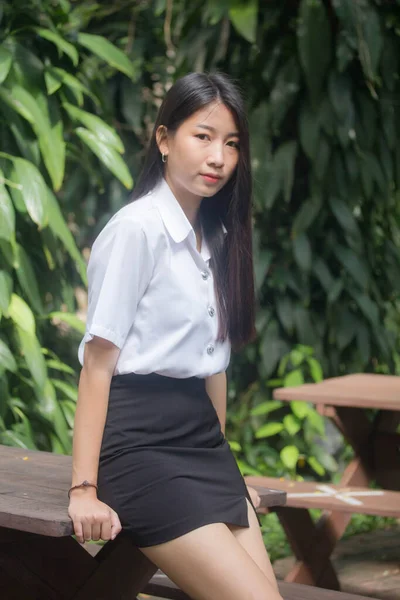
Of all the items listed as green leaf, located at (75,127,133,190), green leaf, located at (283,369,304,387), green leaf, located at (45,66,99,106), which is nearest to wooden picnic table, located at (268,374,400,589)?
green leaf, located at (283,369,304,387)

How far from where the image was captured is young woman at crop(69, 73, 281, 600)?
2041mm

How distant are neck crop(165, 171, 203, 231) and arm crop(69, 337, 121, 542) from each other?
1.29 ft

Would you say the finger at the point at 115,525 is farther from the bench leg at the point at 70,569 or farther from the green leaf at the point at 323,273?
the green leaf at the point at 323,273

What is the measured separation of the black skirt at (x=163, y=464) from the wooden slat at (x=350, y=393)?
4.67 feet

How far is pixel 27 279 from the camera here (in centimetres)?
357

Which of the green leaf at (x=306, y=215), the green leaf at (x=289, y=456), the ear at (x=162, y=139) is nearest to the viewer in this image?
the ear at (x=162, y=139)

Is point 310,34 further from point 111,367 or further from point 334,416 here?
point 111,367

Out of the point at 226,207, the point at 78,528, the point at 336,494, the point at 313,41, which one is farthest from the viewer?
the point at 313,41

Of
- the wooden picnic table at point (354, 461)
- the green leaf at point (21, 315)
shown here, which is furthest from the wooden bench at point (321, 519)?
the green leaf at point (21, 315)

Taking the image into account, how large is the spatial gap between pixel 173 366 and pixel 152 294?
0.48ft

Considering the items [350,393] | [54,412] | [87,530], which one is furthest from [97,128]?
[87,530]

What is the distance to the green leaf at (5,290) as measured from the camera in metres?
3.36

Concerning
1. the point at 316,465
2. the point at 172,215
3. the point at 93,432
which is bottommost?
the point at 316,465

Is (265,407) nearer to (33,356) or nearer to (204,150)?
(33,356)
